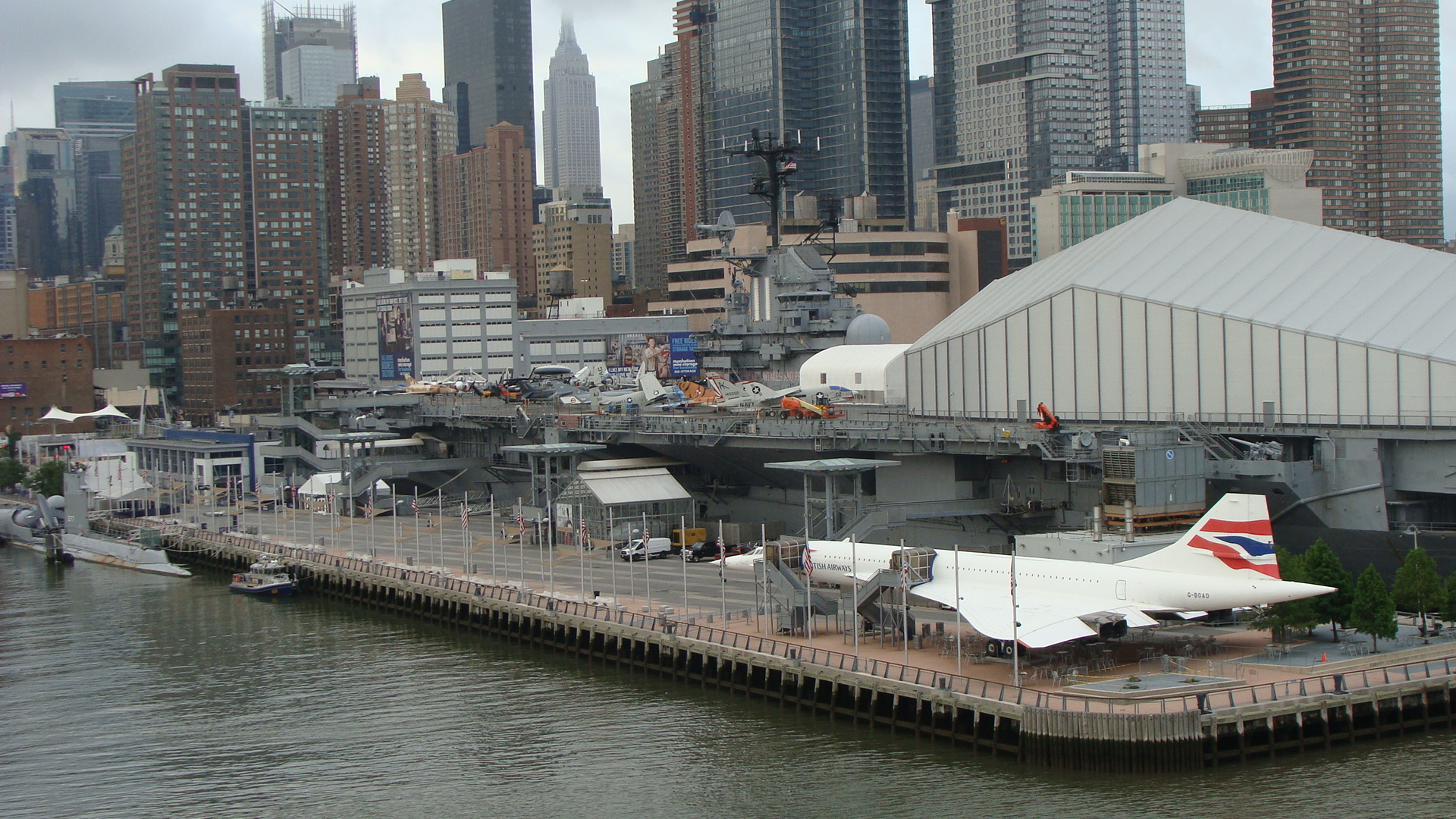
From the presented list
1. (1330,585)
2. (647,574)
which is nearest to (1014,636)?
(1330,585)

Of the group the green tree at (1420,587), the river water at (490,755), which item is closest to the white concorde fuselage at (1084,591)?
the green tree at (1420,587)

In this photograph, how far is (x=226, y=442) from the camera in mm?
116500

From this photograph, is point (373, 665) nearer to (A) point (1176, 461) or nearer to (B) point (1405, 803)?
(A) point (1176, 461)

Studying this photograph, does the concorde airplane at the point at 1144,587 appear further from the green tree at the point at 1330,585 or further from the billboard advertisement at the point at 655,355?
the billboard advertisement at the point at 655,355

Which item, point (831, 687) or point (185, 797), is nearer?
point (185, 797)

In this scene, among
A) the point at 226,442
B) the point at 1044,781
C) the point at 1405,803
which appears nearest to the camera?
the point at 1405,803

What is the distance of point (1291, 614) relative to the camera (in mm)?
46906

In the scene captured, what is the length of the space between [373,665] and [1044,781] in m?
29.6

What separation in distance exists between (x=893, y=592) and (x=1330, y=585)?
1407cm

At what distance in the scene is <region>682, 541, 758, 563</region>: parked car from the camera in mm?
74312

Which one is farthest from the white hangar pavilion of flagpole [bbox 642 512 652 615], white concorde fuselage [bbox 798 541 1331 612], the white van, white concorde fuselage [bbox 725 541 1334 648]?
flagpole [bbox 642 512 652 615]

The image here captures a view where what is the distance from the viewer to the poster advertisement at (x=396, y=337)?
16712 centimetres

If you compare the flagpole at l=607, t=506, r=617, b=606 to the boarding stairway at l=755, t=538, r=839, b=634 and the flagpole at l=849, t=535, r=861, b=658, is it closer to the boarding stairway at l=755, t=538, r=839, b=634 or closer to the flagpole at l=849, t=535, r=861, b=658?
the boarding stairway at l=755, t=538, r=839, b=634

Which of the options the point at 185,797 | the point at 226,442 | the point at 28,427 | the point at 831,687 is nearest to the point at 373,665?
the point at 185,797
